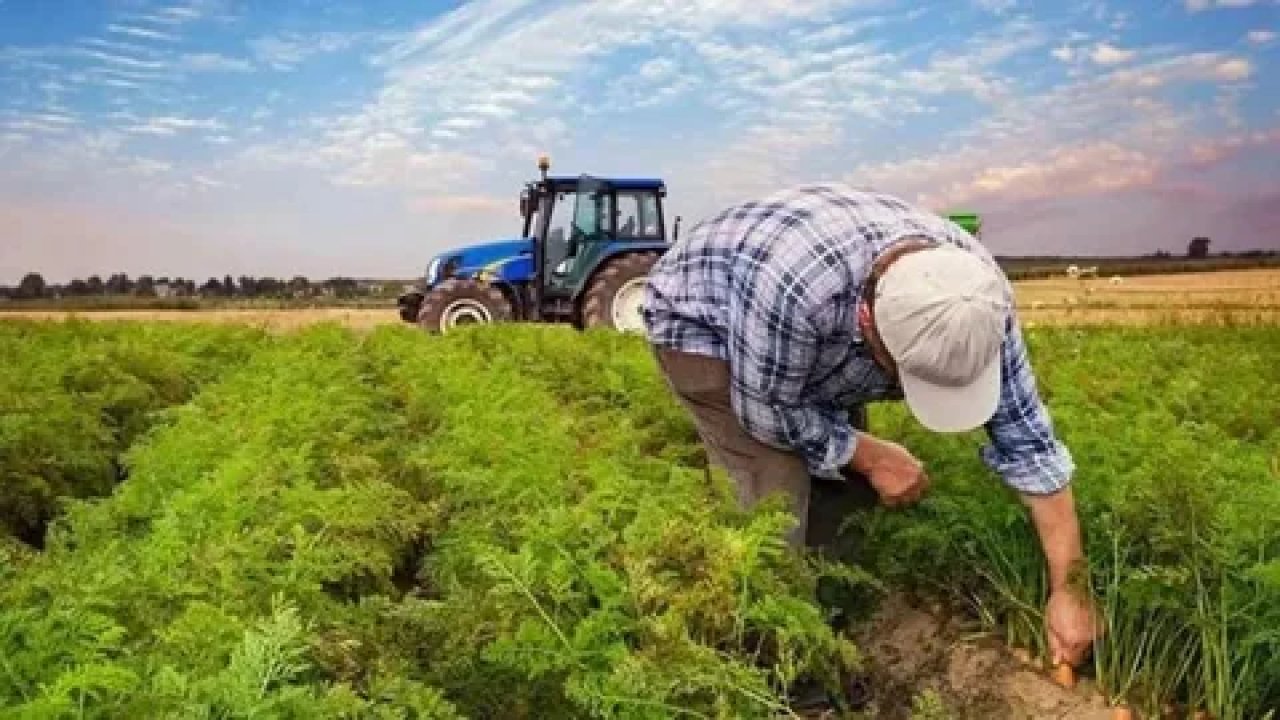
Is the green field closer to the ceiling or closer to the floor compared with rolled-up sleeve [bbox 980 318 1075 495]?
closer to the floor

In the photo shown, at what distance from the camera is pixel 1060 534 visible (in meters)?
4.91

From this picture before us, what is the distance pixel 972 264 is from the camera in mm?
4266

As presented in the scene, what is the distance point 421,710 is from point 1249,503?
300 cm

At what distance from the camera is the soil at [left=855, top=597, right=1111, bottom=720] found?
199 inches

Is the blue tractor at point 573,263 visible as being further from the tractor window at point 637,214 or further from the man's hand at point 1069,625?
the man's hand at point 1069,625

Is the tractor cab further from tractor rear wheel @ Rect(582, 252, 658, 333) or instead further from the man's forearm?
the man's forearm

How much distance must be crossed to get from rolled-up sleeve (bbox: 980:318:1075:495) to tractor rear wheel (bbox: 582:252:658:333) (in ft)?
49.7

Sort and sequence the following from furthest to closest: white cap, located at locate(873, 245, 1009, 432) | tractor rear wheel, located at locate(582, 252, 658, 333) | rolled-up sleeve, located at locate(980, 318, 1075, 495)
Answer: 1. tractor rear wheel, located at locate(582, 252, 658, 333)
2. rolled-up sleeve, located at locate(980, 318, 1075, 495)
3. white cap, located at locate(873, 245, 1009, 432)

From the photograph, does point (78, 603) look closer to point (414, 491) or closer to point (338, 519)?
point (338, 519)

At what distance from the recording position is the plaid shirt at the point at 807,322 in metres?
4.81

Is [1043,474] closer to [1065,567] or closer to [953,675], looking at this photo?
[1065,567]

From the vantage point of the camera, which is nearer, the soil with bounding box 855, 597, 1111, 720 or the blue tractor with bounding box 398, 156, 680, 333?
the soil with bounding box 855, 597, 1111, 720

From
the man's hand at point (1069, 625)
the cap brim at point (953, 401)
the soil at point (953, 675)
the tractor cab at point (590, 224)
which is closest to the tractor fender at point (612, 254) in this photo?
the tractor cab at point (590, 224)

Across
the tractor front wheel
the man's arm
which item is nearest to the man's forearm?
the man's arm
